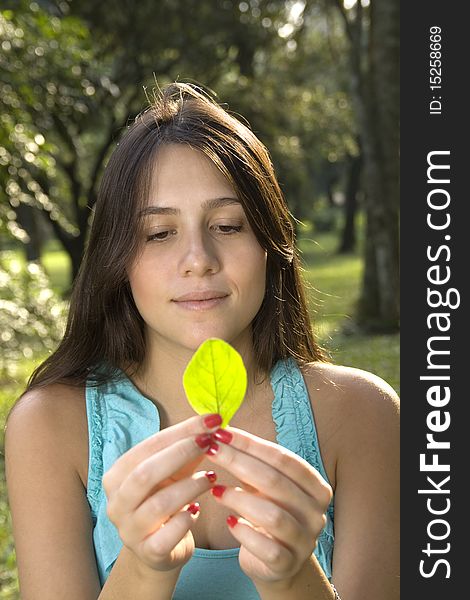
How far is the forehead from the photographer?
80.4 inches

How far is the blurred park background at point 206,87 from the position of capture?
20.0ft

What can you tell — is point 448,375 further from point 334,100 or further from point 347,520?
point 334,100

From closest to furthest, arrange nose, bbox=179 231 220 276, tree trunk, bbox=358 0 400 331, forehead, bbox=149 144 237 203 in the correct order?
1. nose, bbox=179 231 220 276
2. forehead, bbox=149 144 237 203
3. tree trunk, bbox=358 0 400 331

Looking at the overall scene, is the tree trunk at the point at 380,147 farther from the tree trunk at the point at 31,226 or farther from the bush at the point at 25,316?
the tree trunk at the point at 31,226

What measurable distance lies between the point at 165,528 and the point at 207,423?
0.19 metres

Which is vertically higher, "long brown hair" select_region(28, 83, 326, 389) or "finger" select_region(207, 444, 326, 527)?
"long brown hair" select_region(28, 83, 326, 389)

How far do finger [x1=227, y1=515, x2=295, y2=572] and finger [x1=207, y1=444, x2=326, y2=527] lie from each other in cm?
6

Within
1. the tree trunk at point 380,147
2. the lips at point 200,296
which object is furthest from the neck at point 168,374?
the tree trunk at point 380,147

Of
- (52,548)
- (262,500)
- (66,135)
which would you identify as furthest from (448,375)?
(66,135)

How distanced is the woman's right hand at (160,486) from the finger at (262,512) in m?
0.04

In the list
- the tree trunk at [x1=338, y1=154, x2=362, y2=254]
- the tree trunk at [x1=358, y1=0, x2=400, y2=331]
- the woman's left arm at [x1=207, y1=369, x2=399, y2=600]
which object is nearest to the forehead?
the woman's left arm at [x1=207, y1=369, x2=399, y2=600]

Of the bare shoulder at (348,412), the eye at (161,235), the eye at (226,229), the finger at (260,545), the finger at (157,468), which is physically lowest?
the finger at (260,545)

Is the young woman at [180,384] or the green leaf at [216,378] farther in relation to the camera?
the young woman at [180,384]

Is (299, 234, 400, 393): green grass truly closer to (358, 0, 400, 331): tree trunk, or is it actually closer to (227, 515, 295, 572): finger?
(358, 0, 400, 331): tree trunk
